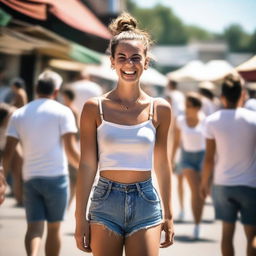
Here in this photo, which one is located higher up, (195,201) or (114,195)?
(114,195)

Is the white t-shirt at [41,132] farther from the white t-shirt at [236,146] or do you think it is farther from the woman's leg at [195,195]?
the woman's leg at [195,195]

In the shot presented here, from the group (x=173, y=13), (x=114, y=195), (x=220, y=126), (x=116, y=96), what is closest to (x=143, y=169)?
(x=114, y=195)

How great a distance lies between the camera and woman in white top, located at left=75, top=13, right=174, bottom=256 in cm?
343

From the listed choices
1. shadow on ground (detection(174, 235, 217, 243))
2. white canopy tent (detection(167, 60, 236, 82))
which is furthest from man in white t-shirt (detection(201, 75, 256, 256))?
white canopy tent (detection(167, 60, 236, 82))

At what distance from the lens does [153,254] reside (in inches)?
136

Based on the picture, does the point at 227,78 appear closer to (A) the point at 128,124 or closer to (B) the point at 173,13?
(A) the point at 128,124

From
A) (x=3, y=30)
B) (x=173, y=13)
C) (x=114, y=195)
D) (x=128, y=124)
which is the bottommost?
(x=114, y=195)

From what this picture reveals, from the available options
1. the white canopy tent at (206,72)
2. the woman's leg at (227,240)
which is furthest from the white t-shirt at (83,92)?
the woman's leg at (227,240)

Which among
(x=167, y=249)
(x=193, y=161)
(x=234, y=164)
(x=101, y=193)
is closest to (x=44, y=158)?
(x=234, y=164)

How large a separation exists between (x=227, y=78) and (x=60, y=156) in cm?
177

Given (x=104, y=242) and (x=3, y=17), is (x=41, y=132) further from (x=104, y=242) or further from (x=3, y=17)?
(x=104, y=242)

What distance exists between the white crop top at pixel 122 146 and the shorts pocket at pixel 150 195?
0.44 ft

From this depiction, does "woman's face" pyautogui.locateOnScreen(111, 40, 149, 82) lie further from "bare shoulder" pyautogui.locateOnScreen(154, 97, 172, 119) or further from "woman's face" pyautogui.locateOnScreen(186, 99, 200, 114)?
"woman's face" pyautogui.locateOnScreen(186, 99, 200, 114)

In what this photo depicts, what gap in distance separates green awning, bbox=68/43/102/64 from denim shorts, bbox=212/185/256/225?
5407mm
